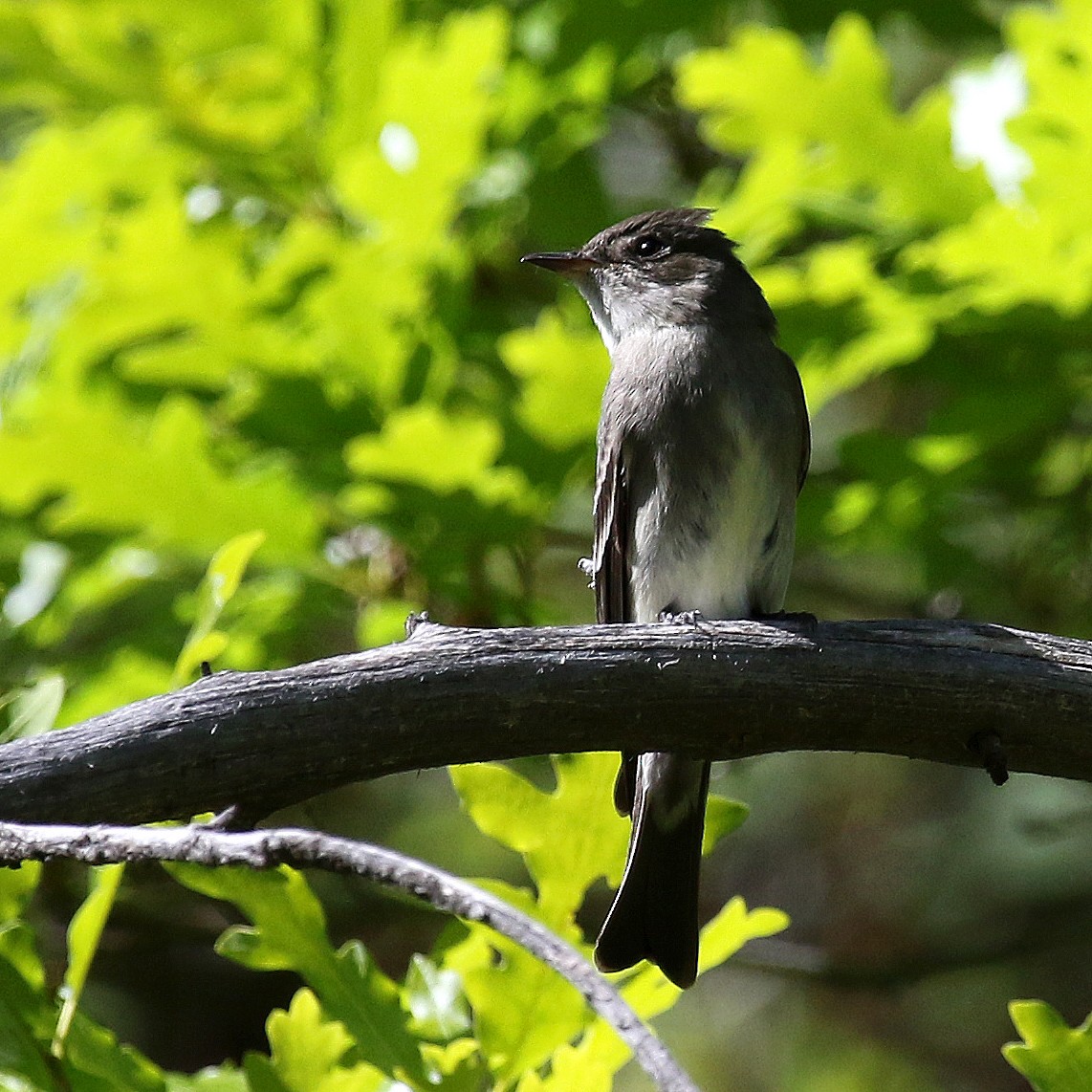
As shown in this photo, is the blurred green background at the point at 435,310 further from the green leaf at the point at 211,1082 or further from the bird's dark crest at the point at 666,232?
the green leaf at the point at 211,1082

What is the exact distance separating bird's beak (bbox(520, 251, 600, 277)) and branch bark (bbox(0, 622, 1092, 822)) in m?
1.50

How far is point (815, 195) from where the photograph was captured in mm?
3232

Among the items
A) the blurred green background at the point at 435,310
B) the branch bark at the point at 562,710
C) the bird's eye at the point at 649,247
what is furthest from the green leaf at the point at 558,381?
the branch bark at the point at 562,710

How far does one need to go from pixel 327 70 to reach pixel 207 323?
2.35 ft

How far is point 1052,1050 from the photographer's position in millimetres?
2094

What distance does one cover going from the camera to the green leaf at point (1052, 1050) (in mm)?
2086

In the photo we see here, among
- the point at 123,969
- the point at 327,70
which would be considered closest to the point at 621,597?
the point at 327,70

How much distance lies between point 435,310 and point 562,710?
1489 mm

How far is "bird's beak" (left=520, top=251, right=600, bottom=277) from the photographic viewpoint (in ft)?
12.1

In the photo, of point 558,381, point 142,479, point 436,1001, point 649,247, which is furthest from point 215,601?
point 649,247

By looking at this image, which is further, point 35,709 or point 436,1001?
point 436,1001

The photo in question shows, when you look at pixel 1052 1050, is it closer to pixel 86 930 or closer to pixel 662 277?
pixel 86 930

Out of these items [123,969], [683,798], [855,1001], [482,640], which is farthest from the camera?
[855,1001]

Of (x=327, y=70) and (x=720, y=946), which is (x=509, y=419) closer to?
(x=327, y=70)
